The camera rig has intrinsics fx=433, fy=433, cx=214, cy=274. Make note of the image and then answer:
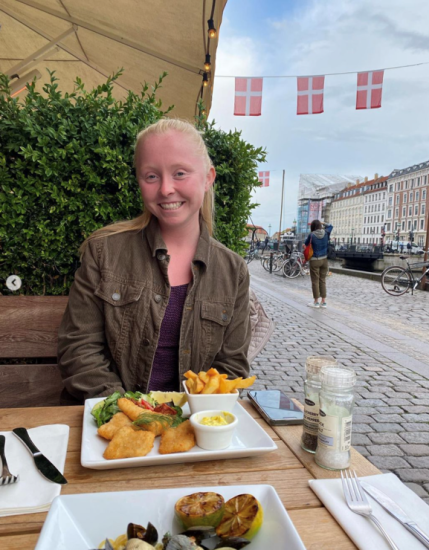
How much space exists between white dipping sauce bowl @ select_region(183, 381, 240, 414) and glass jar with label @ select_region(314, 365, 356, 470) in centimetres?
29

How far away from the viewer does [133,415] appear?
4.38ft

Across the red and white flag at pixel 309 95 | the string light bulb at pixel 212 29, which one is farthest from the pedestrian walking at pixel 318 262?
the string light bulb at pixel 212 29

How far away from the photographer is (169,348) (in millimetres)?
2146

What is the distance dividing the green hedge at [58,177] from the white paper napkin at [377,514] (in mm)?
2353

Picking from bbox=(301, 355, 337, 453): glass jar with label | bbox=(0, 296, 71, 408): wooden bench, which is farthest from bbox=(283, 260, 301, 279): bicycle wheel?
bbox=(301, 355, 337, 453): glass jar with label

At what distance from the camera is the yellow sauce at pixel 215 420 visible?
125 cm

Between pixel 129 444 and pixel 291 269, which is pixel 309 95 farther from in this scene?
pixel 129 444

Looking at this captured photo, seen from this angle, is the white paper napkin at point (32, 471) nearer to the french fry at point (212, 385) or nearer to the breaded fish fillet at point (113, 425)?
the breaded fish fillet at point (113, 425)

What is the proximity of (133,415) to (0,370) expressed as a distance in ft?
5.28

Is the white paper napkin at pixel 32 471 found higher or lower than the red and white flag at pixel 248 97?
lower

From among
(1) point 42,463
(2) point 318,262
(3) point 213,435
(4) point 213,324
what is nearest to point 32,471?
(1) point 42,463

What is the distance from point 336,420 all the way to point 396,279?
13798mm

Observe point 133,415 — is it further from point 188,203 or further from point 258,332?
point 258,332

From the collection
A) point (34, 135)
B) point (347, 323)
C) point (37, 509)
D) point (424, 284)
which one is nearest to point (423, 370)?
point (347, 323)
